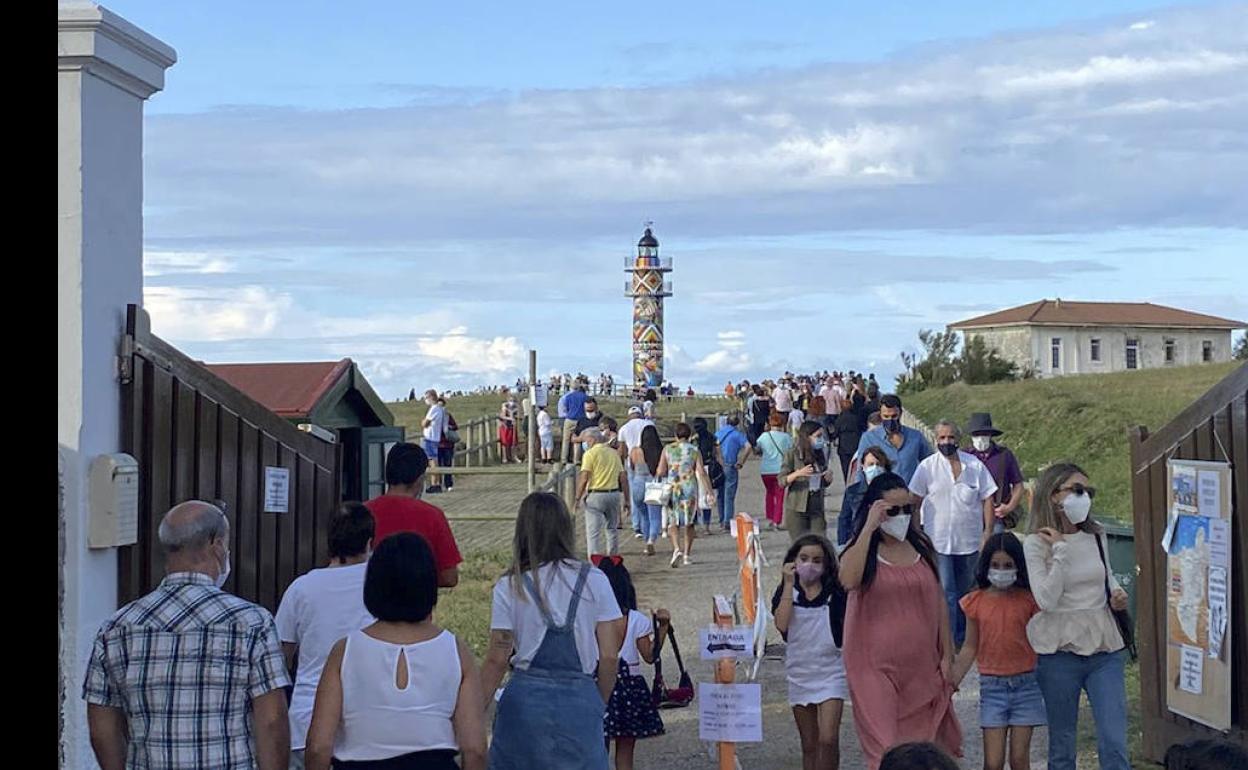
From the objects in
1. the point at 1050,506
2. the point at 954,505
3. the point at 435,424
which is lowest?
the point at 954,505

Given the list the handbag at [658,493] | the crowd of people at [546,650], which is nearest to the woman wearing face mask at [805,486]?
the handbag at [658,493]

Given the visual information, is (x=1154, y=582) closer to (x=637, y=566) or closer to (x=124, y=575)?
(x=124, y=575)

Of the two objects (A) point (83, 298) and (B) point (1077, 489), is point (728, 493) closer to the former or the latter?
(B) point (1077, 489)

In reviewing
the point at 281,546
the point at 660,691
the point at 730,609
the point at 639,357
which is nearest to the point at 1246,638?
the point at 730,609

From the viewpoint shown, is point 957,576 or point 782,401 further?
point 782,401

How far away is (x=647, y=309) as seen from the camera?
322 feet

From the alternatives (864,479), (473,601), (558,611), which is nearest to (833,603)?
(558,611)

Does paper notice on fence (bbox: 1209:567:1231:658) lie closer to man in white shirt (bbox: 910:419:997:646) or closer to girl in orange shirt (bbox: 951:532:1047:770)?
girl in orange shirt (bbox: 951:532:1047:770)

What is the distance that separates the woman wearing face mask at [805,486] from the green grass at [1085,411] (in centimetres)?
1142

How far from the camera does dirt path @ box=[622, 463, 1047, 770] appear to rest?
9.88 metres

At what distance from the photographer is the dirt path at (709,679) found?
32.4 feet

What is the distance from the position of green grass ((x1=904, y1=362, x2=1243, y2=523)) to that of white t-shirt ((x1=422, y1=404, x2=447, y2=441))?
10.5 m

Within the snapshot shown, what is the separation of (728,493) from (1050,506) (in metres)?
14.0

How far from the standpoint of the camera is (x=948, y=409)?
51.8 m
